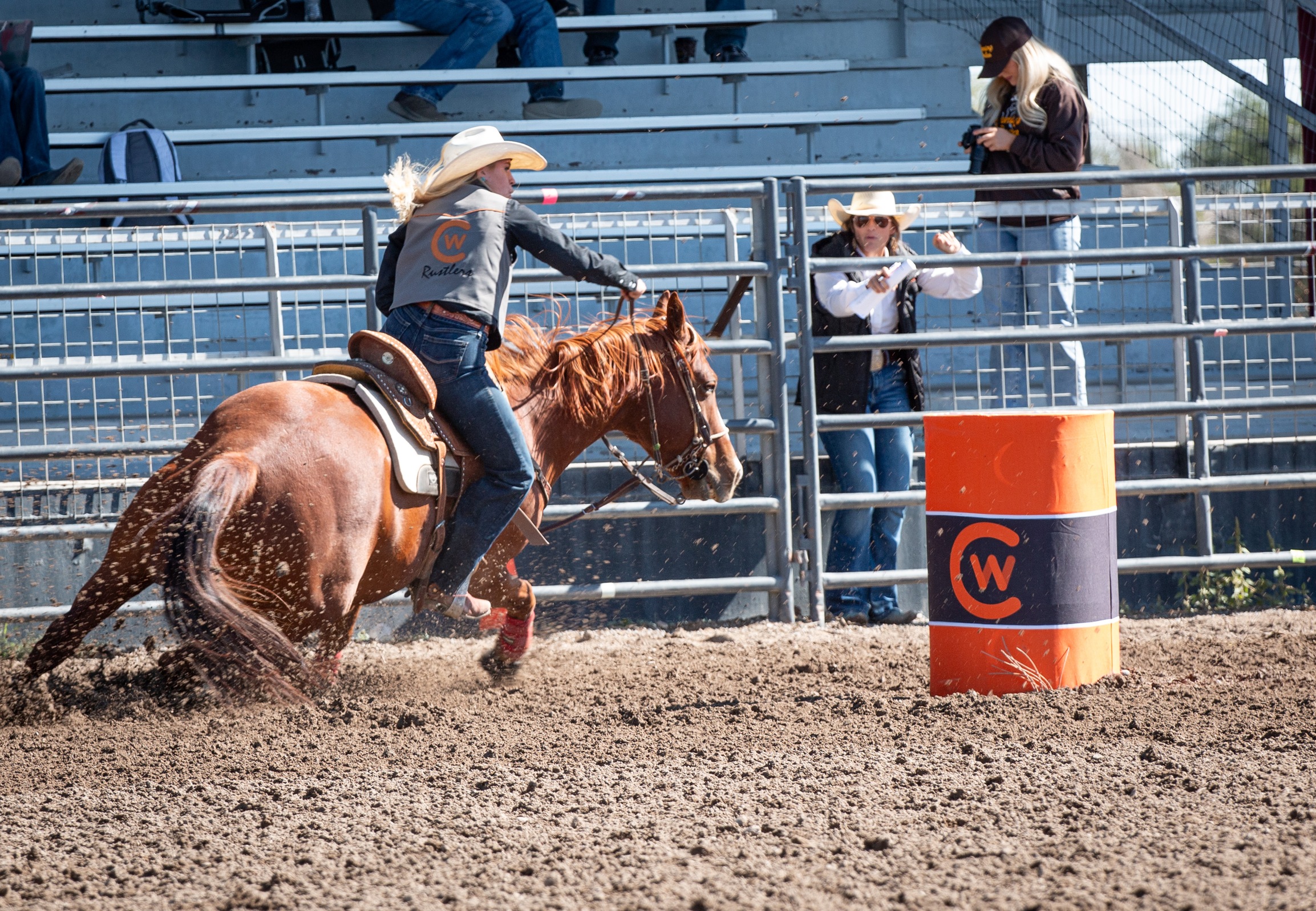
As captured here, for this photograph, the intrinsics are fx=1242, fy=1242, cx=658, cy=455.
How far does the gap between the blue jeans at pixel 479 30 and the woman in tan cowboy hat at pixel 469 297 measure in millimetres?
6419

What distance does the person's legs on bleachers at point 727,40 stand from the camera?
1134cm

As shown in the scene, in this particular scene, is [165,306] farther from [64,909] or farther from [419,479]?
[64,909]

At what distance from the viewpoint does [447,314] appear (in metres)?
4.16

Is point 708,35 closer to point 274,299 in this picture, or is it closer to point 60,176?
point 60,176

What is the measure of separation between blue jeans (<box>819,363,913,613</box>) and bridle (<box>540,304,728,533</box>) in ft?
3.94

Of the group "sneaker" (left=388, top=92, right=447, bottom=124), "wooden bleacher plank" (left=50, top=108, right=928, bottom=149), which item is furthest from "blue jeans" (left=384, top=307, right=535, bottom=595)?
"sneaker" (left=388, top=92, right=447, bottom=124)

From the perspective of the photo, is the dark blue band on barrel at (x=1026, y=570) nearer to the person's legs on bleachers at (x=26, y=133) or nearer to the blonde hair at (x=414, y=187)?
the blonde hair at (x=414, y=187)

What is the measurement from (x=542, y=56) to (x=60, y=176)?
13.2 ft

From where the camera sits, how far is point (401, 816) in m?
3.17

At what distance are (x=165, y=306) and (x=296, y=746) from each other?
2585 mm

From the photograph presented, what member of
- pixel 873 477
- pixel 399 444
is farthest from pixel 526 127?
pixel 399 444

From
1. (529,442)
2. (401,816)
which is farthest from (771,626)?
(401,816)

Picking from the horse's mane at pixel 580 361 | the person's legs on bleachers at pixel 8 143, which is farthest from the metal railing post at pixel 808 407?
the person's legs on bleachers at pixel 8 143

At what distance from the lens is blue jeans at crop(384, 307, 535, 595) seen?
415cm
